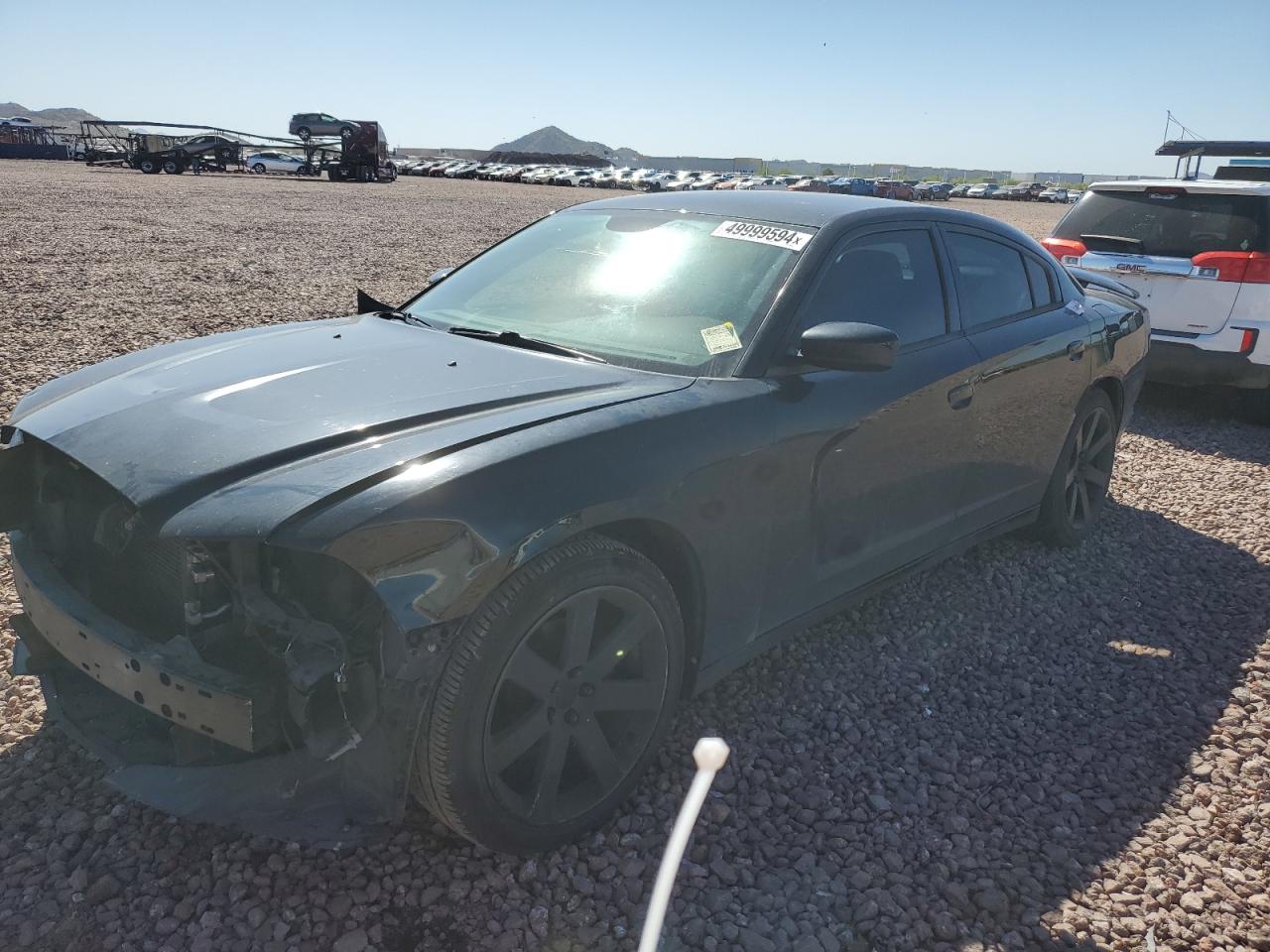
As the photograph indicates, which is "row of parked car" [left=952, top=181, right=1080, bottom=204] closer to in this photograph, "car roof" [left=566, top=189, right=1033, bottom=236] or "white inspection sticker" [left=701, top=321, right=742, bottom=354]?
"car roof" [left=566, top=189, right=1033, bottom=236]

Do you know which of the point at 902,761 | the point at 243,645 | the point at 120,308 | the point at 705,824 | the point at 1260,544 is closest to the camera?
the point at 243,645

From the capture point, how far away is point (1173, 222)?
7062 millimetres

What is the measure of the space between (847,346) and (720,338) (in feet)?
1.29

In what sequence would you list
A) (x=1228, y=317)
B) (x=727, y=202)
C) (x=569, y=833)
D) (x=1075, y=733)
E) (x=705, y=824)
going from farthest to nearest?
(x=1228, y=317)
(x=727, y=202)
(x=1075, y=733)
(x=705, y=824)
(x=569, y=833)

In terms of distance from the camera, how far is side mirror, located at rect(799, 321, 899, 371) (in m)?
2.83

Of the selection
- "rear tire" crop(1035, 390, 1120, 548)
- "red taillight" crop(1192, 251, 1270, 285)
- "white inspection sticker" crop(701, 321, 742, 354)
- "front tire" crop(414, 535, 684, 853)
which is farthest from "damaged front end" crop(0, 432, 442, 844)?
"red taillight" crop(1192, 251, 1270, 285)

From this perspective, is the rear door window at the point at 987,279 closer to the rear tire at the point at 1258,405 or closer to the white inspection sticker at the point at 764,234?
the white inspection sticker at the point at 764,234

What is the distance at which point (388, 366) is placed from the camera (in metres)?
2.86

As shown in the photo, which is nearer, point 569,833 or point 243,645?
point 243,645

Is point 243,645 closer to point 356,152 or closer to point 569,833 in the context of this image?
point 569,833

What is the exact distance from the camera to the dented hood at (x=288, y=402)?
224 cm

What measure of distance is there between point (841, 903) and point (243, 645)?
5.27ft

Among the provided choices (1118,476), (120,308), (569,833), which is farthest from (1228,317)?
(120,308)

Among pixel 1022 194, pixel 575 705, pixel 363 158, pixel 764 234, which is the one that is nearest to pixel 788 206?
pixel 764 234
